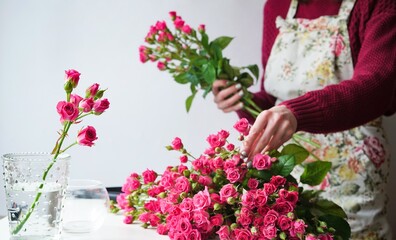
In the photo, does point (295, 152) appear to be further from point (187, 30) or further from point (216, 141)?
point (187, 30)

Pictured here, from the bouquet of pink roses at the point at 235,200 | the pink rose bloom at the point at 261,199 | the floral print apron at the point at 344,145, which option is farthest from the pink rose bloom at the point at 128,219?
the floral print apron at the point at 344,145

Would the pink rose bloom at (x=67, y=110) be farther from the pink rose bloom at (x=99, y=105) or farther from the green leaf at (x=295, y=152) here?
the green leaf at (x=295, y=152)

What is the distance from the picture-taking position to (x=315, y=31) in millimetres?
1321

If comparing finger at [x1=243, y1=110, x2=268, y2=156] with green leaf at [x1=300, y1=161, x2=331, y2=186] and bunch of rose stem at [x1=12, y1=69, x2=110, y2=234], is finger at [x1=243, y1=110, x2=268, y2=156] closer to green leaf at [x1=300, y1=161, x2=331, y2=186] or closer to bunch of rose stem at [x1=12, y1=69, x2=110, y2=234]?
green leaf at [x1=300, y1=161, x2=331, y2=186]

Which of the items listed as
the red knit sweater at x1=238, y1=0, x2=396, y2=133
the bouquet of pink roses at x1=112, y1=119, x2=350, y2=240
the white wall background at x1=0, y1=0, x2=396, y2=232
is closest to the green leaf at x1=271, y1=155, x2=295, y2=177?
the bouquet of pink roses at x1=112, y1=119, x2=350, y2=240

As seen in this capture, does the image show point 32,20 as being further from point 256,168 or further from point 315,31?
point 256,168

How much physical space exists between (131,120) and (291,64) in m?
→ 0.56

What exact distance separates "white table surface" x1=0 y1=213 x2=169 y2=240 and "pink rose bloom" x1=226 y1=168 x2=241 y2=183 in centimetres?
13

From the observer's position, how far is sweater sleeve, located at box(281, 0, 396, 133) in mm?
925

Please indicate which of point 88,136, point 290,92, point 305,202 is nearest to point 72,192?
point 88,136

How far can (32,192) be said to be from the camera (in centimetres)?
57

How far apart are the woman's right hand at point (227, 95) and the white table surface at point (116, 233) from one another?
20.6 inches

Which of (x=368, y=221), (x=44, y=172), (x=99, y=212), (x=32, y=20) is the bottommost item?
(x=368, y=221)

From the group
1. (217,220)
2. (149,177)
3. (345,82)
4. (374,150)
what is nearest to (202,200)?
(217,220)
